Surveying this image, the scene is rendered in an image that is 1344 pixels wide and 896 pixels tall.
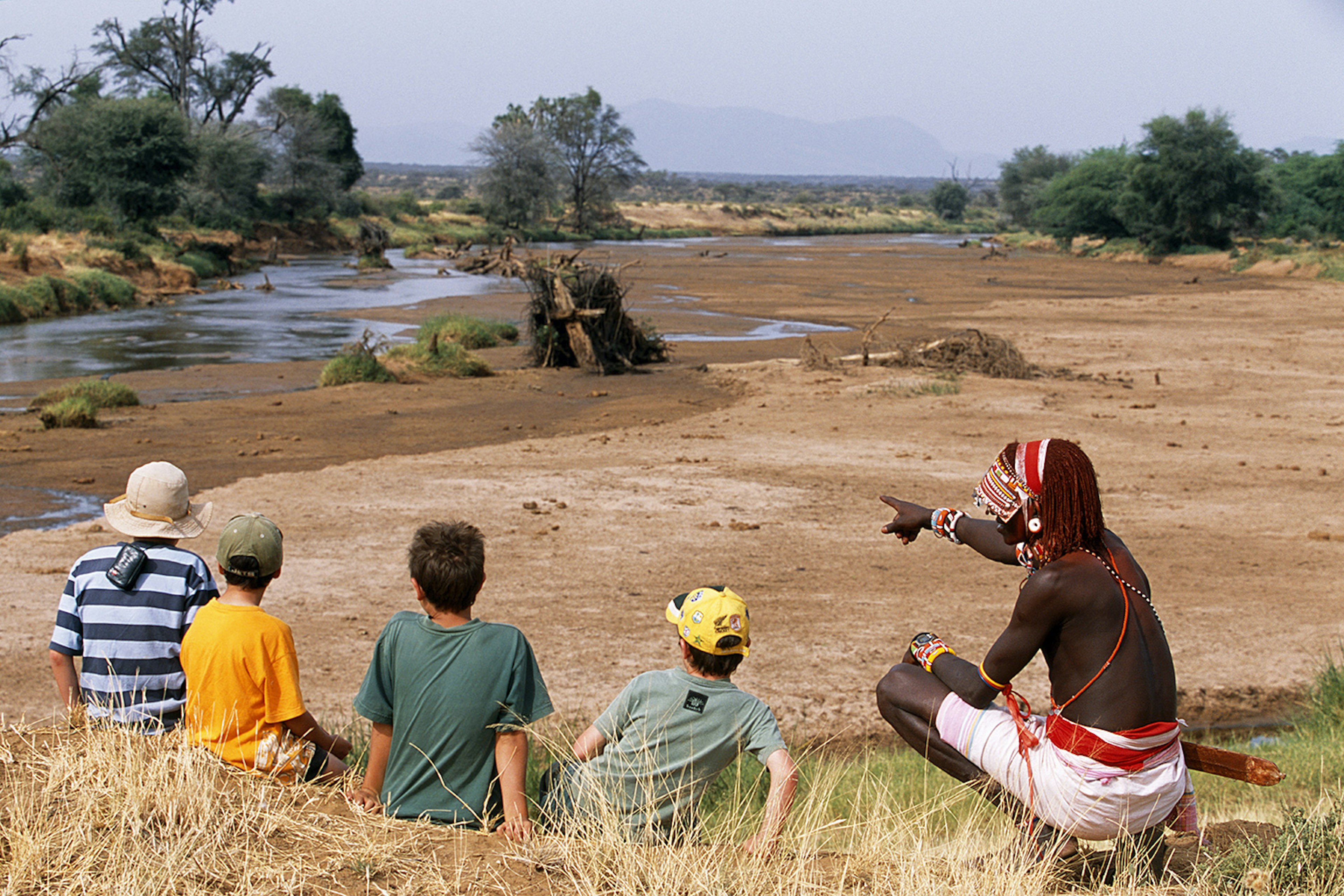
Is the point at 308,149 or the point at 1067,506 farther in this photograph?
the point at 308,149

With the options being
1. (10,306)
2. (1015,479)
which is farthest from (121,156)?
(1015,479)

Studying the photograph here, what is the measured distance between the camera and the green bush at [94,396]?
54.2ft

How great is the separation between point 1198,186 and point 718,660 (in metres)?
65.4

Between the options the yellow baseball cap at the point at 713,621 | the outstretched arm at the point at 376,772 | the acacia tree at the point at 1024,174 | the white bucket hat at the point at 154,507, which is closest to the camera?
the yellow baseball cap at the point at 713,621

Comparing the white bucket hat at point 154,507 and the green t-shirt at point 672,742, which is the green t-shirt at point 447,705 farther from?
the white bucket hat at point 154,507

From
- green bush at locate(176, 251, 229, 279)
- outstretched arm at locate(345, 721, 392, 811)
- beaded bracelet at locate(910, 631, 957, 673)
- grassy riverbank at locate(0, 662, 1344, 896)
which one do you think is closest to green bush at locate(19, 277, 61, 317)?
green bush at locate(176, 251, 229, 279)

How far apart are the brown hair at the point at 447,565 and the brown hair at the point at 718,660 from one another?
26.9 inches

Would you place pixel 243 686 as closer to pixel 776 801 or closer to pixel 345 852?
pixel 345 852

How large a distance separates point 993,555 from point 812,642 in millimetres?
4002

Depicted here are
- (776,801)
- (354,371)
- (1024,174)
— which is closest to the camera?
(776,801)

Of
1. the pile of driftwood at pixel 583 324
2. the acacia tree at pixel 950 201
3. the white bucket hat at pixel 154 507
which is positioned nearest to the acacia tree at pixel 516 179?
the pile of driftwood at pixel 583 324

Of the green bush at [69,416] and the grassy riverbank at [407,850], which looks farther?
the green bush at [69,416]

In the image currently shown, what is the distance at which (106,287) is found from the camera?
34.7 metres

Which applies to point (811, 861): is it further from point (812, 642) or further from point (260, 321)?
point (260, 321)
